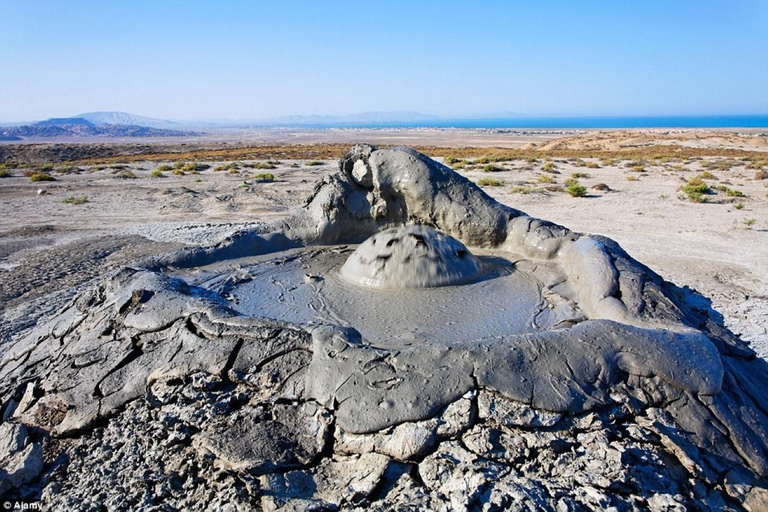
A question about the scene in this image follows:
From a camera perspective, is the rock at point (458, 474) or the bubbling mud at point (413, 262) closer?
the rock at point (458, 474)

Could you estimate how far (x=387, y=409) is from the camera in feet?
7.82

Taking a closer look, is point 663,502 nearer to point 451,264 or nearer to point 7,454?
point 451,264

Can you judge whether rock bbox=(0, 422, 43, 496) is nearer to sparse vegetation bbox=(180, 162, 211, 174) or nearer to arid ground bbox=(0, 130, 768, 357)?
arid ground bbox=(0, 130, 768, 357)

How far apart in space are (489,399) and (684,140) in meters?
44.5

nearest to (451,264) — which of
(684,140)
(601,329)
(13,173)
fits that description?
(601,329)

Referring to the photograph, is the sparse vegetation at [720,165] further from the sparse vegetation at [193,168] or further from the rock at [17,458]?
the rock at [17,458]

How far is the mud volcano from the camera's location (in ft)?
7.39

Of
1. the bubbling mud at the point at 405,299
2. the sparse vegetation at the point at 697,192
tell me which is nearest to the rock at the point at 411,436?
the bubbling mud at the point at 405,299

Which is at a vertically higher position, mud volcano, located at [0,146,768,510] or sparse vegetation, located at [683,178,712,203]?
mud volcano, located at [0,146,768,510]

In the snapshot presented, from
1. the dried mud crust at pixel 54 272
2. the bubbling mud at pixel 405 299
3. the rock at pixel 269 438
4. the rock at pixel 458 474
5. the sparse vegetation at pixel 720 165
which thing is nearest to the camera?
the rock at pixel 458 474

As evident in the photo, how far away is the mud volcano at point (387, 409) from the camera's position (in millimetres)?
2254

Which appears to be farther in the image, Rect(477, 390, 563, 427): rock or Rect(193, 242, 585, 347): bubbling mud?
Rect(193, 242, 585, 347): bubbling mud

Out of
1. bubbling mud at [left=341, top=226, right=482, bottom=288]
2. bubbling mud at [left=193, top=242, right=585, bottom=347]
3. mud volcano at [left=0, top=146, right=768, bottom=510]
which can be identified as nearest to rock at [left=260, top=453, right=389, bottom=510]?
mud volcano at [left=0, top=146, right=768, bottom=510]

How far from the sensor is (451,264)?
14.4 feet
